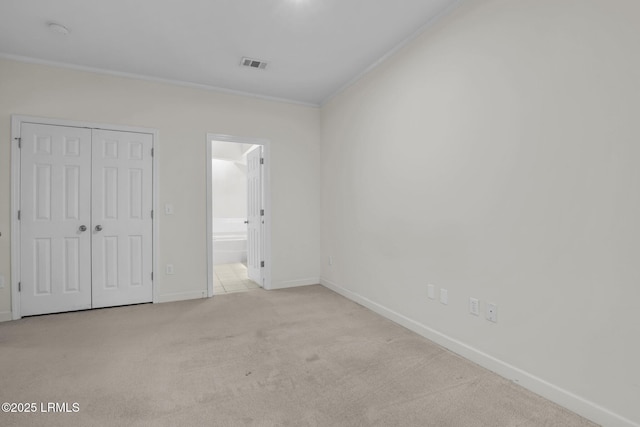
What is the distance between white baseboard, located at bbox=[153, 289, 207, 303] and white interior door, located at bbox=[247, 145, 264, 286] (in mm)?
852

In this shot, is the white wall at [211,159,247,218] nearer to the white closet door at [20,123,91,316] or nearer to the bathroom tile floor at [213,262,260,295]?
the bathroom tile floor at [213,262,260,295]

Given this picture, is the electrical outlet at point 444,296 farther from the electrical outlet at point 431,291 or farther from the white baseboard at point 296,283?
the white baseboard at point 296,283

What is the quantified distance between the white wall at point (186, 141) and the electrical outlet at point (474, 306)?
2.65 metres

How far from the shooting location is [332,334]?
2.80 meters

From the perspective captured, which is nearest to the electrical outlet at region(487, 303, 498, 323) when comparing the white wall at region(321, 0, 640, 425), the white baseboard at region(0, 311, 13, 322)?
the white wall at region(321, 0, 640, 425)

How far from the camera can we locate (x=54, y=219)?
3.34 metres

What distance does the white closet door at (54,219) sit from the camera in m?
3.24

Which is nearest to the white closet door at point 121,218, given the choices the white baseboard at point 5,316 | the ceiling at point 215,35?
the white baseboard at point 5,316

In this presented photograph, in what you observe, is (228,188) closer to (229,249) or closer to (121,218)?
(229,249)

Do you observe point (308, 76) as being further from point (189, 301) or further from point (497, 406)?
point (497, 406)

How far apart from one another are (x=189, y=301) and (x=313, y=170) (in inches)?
95.6

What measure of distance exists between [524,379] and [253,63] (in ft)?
11.8

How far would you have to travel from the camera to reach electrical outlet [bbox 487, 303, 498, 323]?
84.0 inches

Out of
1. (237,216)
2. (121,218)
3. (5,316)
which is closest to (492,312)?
(121,218)
